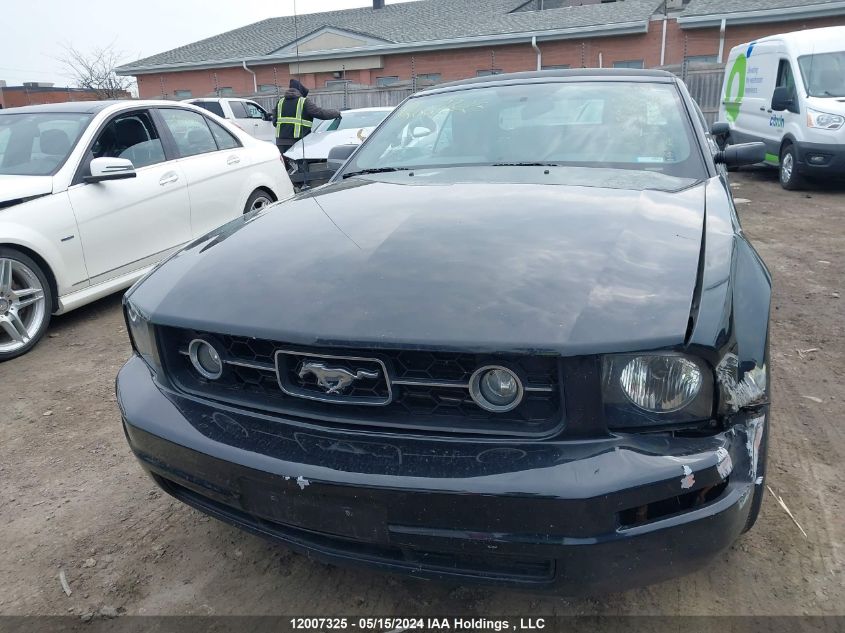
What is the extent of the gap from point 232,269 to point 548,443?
109cm

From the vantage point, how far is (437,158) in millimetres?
3020

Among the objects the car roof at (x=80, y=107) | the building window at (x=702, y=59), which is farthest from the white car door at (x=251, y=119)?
the building window at (x=702, y=59)

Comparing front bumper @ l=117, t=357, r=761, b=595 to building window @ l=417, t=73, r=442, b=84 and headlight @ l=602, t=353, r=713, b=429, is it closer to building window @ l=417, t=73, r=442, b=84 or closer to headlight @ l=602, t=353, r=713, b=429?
headlight @ l=602, t=353, r=713, b=429

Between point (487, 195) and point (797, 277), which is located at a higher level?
point (487, 195)

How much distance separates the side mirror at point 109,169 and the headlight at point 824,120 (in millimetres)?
8581

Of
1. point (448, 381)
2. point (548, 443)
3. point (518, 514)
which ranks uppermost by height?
point (448, 381)

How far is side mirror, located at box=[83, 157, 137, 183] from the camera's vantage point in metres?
4.46

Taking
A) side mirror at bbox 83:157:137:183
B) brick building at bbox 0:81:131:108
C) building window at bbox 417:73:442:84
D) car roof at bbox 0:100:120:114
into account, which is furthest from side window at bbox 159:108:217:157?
brick building at bbox 0:81:131:108

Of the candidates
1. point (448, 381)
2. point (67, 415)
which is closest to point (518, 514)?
point (448, 381)

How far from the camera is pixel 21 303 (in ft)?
13.8

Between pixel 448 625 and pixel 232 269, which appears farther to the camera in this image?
pixel 232 269

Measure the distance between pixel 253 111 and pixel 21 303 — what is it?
13879 mm

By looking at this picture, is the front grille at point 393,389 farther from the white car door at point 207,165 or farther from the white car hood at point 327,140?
the white car hood at point 327,140

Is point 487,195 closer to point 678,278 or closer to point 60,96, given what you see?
point 678,278
